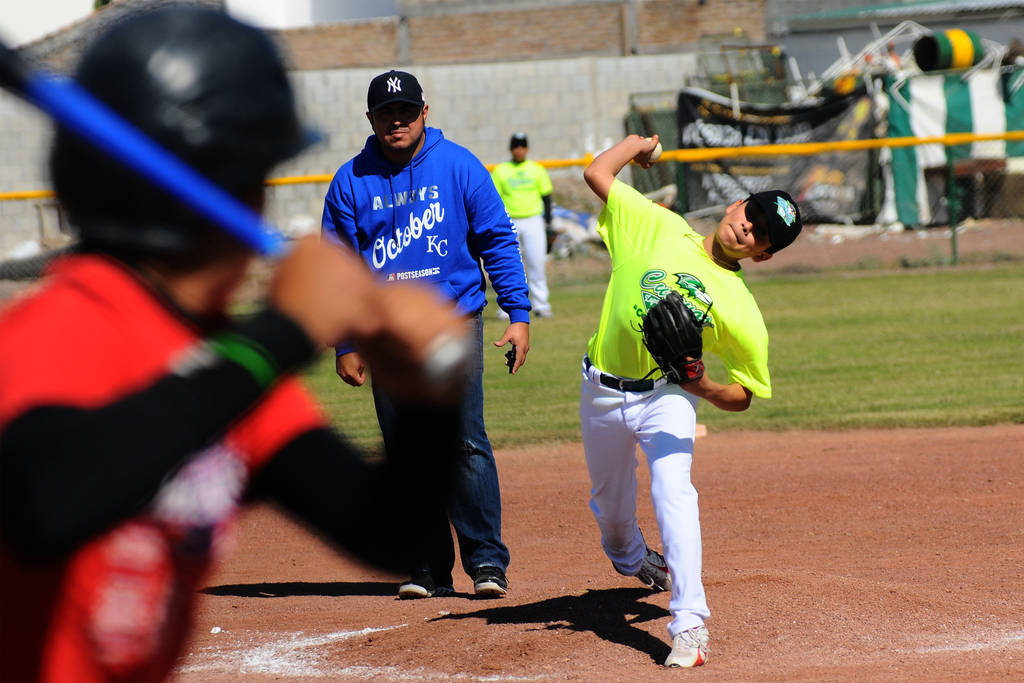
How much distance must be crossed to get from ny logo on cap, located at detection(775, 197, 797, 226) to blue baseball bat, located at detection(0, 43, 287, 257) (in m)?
3.70

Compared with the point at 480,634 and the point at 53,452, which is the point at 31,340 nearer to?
the point at 53,452

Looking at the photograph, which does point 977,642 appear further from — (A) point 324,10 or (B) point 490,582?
(A) point 324,10

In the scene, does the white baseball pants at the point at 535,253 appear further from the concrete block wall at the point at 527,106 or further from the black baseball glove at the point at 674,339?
the concrete block wall at the point at 527,106

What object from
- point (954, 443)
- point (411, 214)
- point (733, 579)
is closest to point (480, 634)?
point (733, 579)

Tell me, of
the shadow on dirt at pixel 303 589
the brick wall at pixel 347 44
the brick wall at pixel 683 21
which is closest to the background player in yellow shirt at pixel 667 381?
the shadow on dirt at pixel 303 589

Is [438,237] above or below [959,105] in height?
below

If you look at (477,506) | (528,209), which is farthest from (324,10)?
(477,506)

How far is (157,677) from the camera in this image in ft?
5.32

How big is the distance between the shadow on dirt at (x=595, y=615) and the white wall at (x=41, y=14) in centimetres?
3141

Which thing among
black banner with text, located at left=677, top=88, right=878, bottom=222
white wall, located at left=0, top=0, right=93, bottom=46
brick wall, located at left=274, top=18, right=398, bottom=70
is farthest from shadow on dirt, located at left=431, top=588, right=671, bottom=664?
white wall, located at left=0, top=0, right=93, bottom=46

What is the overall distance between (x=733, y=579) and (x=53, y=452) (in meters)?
4.51

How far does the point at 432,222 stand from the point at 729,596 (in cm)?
215

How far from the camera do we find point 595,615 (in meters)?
5.26

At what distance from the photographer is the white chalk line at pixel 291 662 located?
15.3ft
